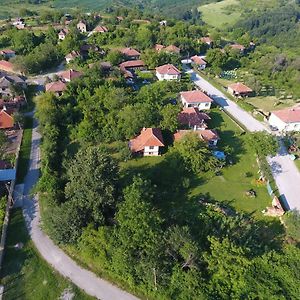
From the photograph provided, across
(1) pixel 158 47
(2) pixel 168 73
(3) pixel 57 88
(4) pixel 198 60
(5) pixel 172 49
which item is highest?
(3) pixel 57 88

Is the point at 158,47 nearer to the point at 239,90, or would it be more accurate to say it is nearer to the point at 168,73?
the point at 168,73

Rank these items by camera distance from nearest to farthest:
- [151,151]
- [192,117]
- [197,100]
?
[151,151]
[192,117]
[197,100]

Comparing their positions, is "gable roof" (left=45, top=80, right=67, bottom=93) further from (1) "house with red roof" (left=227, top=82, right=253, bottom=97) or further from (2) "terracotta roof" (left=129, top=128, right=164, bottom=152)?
(1) "house with red roof" (left=227, top=82, right=253, bottom=97)

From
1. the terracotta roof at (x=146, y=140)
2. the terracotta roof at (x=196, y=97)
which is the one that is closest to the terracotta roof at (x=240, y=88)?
the terracotta roof at (x=196, y=97)

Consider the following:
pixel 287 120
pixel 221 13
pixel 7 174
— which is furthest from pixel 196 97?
pixel 221 13

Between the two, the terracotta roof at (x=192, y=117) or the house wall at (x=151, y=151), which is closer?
the house wall at (x=151, y=151)

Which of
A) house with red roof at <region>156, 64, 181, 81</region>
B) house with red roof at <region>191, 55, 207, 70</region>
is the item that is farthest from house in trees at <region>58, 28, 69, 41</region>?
house with red roof at <region>191, 55, 207, 70</region>

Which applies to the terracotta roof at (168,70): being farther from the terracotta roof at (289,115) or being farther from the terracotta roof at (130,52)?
the terracotta roof at (289,115)
